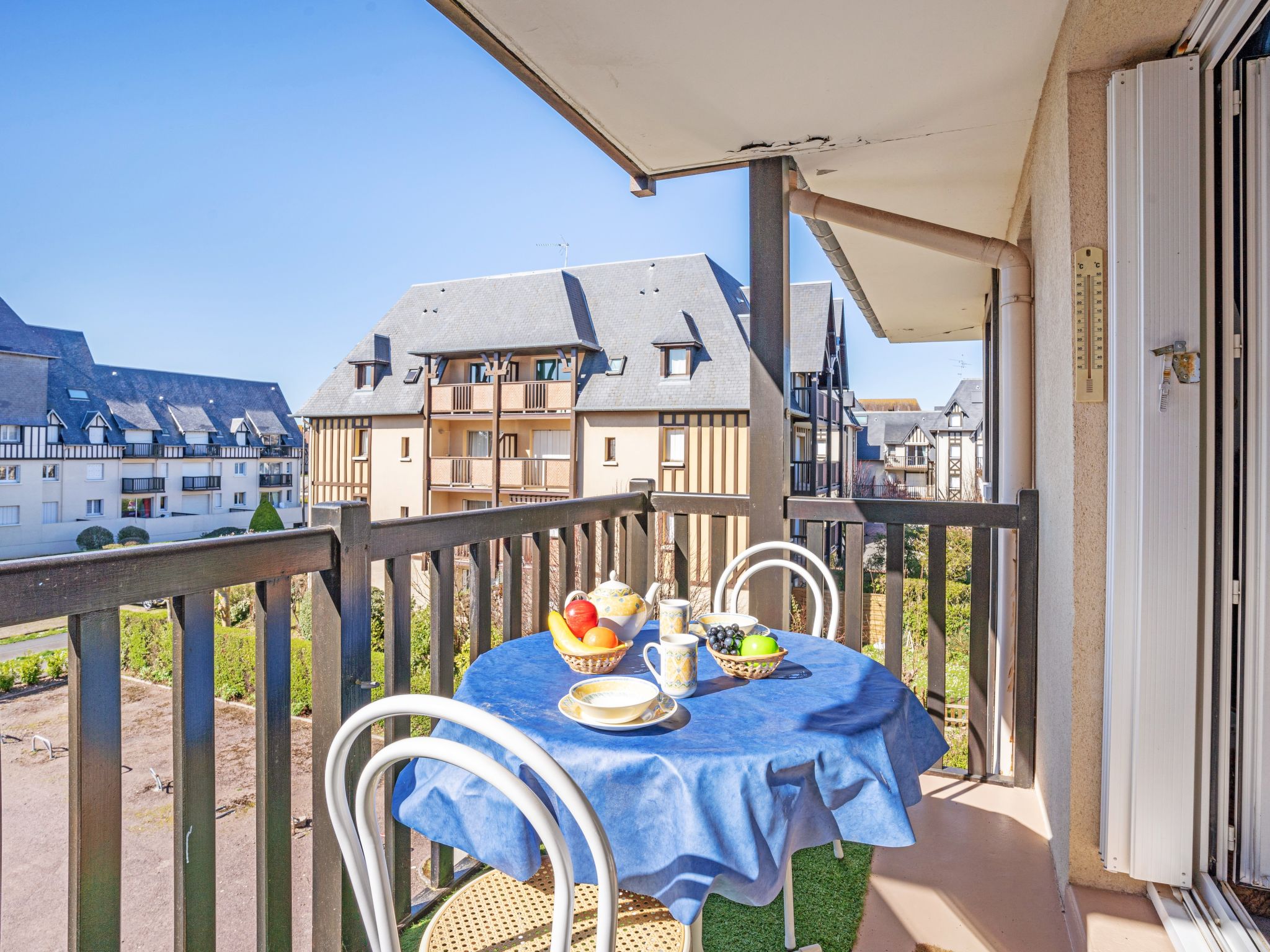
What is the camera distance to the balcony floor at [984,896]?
1551 mm

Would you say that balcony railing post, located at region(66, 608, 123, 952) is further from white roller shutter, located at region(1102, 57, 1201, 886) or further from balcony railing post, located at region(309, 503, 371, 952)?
white roller shutter, located at region(1102, 57, 1201, 886)

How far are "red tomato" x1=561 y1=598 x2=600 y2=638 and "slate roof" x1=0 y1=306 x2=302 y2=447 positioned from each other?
29427 mm

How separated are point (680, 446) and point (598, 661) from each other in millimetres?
12386

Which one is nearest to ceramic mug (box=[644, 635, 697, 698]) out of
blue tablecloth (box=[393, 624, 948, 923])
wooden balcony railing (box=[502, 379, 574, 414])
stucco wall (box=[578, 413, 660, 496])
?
blue tablecloth (box=[393, 624, 948, 923])

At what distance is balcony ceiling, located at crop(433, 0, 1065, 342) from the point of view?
6.11ft

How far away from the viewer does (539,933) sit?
1115 millimetres

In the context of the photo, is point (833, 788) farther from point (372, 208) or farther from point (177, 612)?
point (372, 208)

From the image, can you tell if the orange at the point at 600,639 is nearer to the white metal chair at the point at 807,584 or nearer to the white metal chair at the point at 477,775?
the white metal chair at the point at 477,775

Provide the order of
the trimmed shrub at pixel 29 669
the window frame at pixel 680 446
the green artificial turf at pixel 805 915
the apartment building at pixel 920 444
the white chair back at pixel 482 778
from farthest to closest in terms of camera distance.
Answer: the apartment building at pixel 920 444, the window frame at pixel 680 446, the trimmed shrub at pixel 29 669, the green artificial turf at pixel 805 915, the white chair back at pixel 482 778

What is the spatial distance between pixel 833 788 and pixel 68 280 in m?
50.2

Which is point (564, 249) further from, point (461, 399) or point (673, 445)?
point (673, 445)

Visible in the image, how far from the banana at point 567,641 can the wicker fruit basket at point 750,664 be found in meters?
0.24

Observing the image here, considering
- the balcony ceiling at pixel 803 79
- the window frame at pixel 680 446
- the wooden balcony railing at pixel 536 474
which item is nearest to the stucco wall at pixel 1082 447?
the balcony ceiling at pixel 803 79

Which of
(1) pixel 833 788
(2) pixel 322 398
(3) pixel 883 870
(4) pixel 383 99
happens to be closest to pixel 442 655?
(1) pixel 833 788
